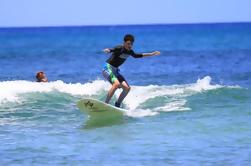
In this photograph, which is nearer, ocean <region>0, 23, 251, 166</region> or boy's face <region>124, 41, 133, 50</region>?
ocean <region>0, 23, 251, 166</region>

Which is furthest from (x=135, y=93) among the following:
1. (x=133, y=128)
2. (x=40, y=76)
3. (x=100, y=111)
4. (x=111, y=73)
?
(x=133, y=128)

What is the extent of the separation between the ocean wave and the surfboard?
1.01 feet

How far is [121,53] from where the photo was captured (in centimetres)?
1394

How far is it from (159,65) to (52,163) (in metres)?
24.9

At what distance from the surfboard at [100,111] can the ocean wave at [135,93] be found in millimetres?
308

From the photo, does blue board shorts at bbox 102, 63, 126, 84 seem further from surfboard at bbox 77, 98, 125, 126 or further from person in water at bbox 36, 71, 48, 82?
person in water at bbox 36, 71, 48, 82

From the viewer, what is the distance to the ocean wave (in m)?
16.0

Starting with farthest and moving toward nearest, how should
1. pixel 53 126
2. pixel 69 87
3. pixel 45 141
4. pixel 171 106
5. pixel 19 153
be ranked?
pixel 69 87
pixel 171 106
pixel 53 126
pixel 45 141
pixel 19 153

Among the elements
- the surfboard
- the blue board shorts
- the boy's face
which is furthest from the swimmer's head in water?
the surfboard

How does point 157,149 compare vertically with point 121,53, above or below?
below

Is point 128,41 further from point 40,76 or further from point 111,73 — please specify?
point 40,76

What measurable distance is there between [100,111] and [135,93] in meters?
4.58

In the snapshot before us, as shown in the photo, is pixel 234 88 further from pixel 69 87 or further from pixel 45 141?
pixel 45 141

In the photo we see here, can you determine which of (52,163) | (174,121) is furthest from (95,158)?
(174,121)
